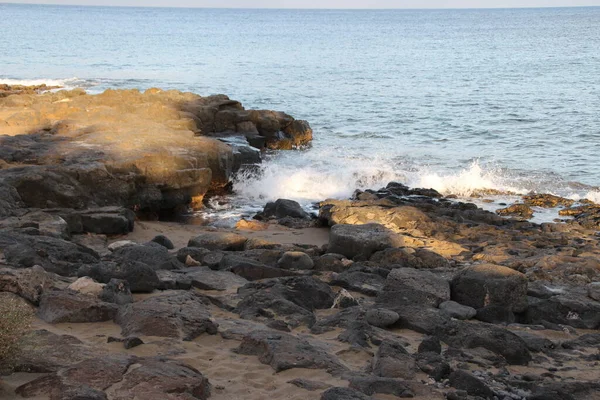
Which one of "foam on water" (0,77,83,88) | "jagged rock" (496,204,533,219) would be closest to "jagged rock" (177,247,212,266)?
"jagged rock" (496,204,533,219)

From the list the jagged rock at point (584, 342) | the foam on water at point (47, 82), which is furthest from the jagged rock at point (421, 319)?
the foam on water at point (47, 82)

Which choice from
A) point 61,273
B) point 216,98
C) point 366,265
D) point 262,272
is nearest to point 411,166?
point 216,98

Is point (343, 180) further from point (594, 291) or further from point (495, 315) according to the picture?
point (495, 315)

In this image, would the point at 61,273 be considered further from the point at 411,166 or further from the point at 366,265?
the point at 411,166

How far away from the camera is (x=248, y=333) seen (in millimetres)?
7453

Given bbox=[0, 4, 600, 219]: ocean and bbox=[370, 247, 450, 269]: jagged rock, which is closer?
bbox=[370, 247, 450, 269]: jagged rock

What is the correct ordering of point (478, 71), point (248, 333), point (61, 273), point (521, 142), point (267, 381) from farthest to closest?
point (478, 71), point (521, 142), point (61, 273), point (248, 333), point (267, 381)

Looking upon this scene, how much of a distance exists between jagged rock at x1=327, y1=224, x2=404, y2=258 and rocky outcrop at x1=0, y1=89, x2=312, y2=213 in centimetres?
495

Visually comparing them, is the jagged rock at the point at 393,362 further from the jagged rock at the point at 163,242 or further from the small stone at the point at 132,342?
the jagged rock at the point at 163,242

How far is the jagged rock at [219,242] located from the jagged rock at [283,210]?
4.00m

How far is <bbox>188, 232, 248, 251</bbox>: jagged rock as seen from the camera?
497 inches

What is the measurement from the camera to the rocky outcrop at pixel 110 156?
47.7ft

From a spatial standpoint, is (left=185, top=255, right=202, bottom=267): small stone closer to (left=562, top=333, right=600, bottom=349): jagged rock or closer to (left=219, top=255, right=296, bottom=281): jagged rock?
(left=219, top=255, right=296, bottom=281): jagged rock

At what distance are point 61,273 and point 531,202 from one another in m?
12.7
